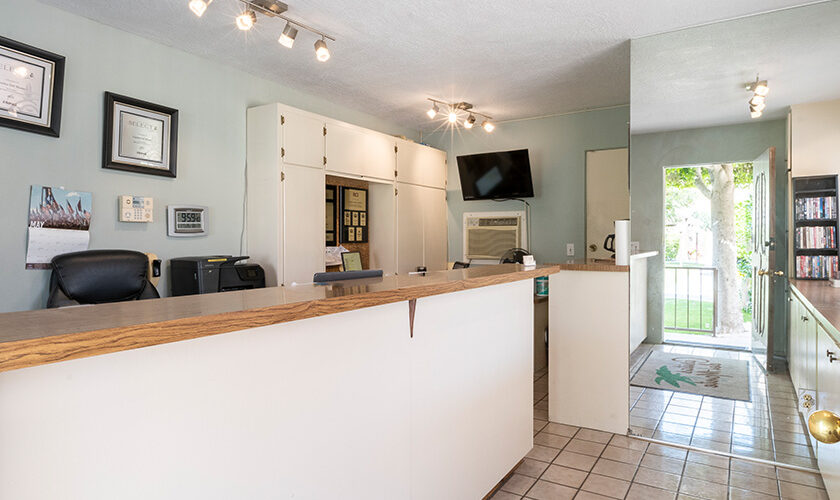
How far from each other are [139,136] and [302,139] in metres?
1.19

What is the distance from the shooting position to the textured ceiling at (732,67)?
2.67 metres

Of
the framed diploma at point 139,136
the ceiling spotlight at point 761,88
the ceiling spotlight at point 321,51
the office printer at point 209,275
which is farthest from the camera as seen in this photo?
the office printer at point 209,275

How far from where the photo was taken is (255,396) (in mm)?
1221

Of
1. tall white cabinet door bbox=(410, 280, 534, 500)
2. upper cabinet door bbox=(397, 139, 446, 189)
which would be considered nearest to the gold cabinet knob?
tall white cabinet door bbox=(410, 280, 534, 500)

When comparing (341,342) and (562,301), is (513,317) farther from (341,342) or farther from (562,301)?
(341,342)

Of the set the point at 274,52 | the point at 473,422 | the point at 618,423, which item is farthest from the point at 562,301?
the point at 274,52

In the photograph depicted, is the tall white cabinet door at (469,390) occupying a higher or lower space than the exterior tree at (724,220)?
lower

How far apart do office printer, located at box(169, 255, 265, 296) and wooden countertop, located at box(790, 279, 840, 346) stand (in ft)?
10.7

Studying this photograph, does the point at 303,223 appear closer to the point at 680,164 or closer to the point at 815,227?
the point at 680,164

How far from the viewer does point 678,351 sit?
337 cm

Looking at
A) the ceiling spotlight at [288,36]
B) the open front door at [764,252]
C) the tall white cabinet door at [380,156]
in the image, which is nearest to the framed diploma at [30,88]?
the ceiling spotlight at [288,36]

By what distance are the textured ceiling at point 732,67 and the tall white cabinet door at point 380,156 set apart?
7.98ft

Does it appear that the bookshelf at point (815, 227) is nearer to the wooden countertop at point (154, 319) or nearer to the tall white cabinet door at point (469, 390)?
Result: the tall white cabinet door at point (469, 390)

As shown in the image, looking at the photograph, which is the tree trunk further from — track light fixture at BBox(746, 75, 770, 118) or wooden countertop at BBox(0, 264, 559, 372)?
wooden countertop at BBox(0, 264, 559, 372)
